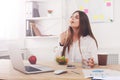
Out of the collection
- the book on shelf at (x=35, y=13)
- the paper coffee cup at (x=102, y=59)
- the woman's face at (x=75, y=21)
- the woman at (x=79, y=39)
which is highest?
the book on shelf at (x=35, y=13)

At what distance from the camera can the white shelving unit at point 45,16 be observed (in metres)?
3.91

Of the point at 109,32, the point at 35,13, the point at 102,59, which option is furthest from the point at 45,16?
the point at 102,59

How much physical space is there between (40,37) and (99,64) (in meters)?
1.90

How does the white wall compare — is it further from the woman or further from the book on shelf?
the woman

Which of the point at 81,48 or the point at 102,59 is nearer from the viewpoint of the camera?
the point at 102,59

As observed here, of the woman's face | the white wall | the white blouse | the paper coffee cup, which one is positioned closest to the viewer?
the paper coffee cup

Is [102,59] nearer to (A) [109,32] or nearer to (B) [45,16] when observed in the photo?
(A) [109,32]

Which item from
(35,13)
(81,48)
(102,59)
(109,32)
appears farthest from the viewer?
(35,13)

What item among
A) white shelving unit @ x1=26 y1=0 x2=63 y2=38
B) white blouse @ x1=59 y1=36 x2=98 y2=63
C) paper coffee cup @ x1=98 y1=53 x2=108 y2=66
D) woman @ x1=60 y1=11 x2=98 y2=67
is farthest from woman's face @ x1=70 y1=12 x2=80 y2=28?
white shelving unit @ x1=26 y1=0 x2=63 y2=38

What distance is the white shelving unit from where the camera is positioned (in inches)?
154

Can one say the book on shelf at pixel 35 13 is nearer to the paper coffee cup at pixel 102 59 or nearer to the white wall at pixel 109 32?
the white wall at pixel 109 32

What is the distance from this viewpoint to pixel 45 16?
4.02m

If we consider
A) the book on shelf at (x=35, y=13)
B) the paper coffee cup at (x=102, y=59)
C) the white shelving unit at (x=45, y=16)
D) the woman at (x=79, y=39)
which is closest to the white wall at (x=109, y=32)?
the white shelving unit at (x=45, y=16)

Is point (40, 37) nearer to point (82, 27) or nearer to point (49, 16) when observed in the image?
point (49, 16)
